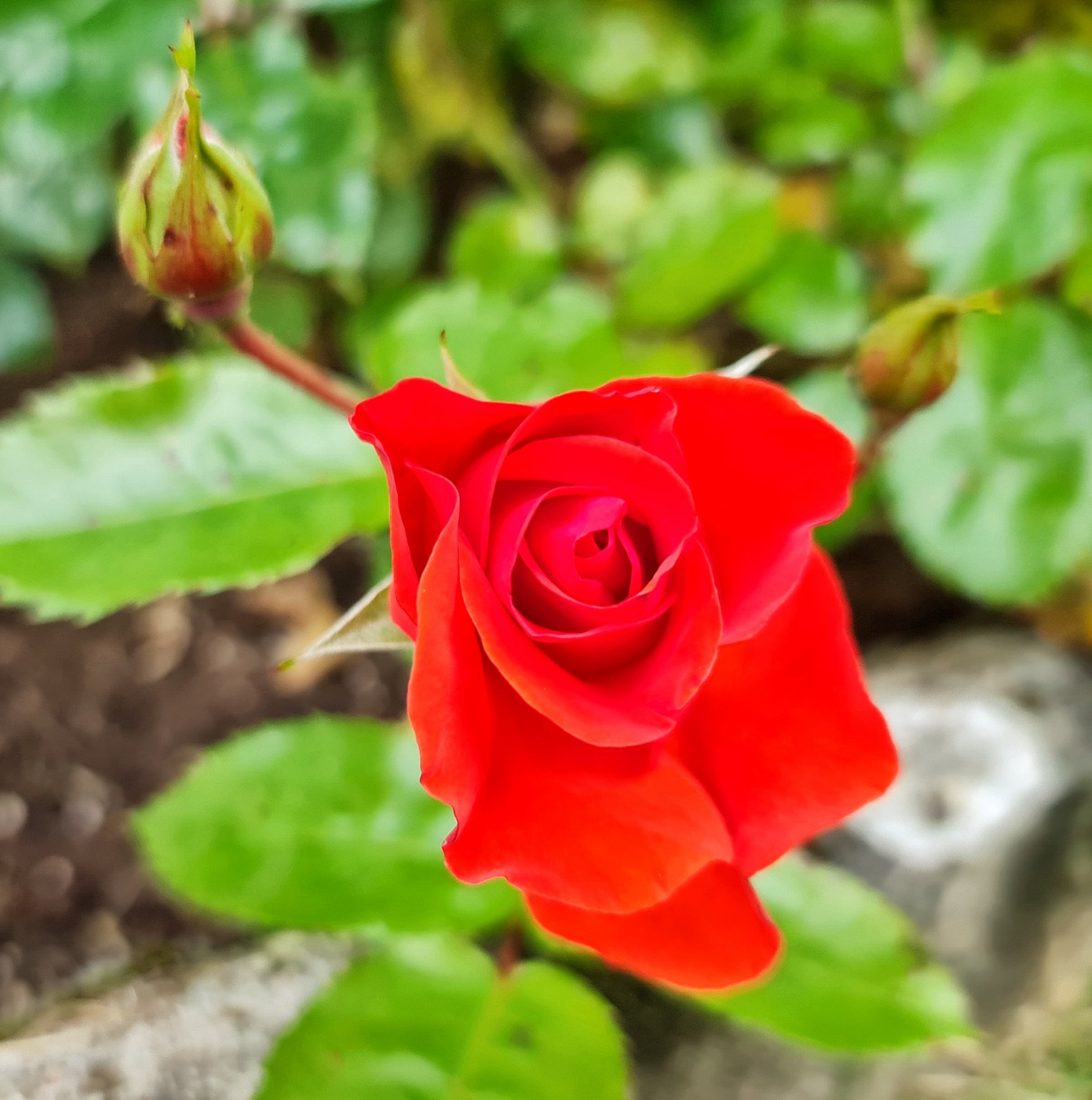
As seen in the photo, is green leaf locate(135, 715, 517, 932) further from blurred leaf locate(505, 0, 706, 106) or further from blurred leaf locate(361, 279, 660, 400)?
blurred leaf locate(505, 0, 706, 106)

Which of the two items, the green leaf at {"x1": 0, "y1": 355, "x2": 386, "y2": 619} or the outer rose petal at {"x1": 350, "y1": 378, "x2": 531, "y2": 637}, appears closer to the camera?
the outer rose petal at {"x1": 350, "y1": 378, "x2": 531, "y2": 637}

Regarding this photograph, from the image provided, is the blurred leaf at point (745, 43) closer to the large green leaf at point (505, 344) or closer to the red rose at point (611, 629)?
the large green leaf at point (505, 344)

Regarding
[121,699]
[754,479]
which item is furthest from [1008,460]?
[121,699]

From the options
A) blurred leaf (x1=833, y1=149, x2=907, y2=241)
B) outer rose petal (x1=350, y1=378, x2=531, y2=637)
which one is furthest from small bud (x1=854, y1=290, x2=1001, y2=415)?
blurred leaf (x1=833, y1=149, x2=907, y2=241)

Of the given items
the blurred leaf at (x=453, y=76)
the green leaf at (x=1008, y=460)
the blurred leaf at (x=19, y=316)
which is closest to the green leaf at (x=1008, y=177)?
the green leaf at (x=1008, y=460)

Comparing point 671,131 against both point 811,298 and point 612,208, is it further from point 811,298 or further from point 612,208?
point 811,298

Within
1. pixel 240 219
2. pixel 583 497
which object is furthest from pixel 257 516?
pixel 583 497

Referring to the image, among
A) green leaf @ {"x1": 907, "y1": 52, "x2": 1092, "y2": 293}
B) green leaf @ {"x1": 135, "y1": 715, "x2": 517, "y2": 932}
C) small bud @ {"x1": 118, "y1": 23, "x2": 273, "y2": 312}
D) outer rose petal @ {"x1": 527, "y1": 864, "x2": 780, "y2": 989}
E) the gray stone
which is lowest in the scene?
the gray stone
